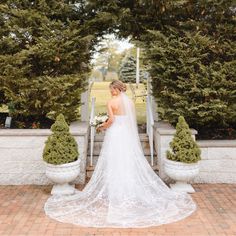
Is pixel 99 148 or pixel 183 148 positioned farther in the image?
pixel 99 148

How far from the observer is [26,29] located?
7.06 m

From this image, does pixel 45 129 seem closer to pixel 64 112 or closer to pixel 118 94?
pixel 64 112

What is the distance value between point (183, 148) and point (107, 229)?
2115mm

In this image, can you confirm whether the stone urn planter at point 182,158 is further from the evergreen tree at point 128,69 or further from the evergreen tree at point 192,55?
the evergreen tree at point 128,69

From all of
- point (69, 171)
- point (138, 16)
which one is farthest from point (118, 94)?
point (138, 16)

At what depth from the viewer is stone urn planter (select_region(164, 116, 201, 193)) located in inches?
240

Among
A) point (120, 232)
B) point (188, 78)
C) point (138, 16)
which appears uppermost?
point (138, 16)

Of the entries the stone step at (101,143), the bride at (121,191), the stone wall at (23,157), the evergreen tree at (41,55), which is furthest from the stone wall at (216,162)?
the stone wall at (23,157)

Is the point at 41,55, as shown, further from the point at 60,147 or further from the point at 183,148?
the point at 183,148

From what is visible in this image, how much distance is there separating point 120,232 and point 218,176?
3025 mm

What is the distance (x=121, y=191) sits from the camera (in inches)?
222

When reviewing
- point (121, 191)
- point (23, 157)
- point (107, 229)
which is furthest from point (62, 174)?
point (107, 229)

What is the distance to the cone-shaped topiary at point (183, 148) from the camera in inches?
240

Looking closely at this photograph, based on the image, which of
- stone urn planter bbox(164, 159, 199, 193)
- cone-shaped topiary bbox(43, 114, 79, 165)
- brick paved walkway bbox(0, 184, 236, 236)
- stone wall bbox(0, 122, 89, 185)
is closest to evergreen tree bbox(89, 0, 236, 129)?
stone urn planter bbox(164, 159, 199, 193)
